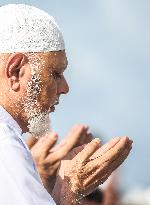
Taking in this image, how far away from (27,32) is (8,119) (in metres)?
0.65

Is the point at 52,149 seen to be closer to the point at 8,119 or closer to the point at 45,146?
the point at 45,146

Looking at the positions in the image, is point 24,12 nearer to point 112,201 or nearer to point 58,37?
point 58,37

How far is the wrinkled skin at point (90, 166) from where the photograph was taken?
593 cm

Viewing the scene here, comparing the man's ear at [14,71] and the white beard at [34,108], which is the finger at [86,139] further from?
the man's ear at [14,71]

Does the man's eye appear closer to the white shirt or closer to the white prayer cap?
the white prayer cap

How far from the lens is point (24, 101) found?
543 centimetres

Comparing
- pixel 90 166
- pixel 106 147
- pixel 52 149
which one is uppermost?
pixel 106 147

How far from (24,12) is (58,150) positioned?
2.69 meters

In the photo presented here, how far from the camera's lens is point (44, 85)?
555 centimetres

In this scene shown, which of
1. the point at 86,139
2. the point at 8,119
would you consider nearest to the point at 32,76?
the point at 8,119

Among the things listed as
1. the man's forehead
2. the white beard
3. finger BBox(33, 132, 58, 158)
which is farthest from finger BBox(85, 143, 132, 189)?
finger BBox(33, 132, 58, 158)

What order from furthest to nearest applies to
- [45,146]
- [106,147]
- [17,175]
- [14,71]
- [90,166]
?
[45,146], [106,147], [90,166], [14,71], [17,175]

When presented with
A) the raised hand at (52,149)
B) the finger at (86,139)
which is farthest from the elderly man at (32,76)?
the finger at (86,139)

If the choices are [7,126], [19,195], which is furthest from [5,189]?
[7,126]
